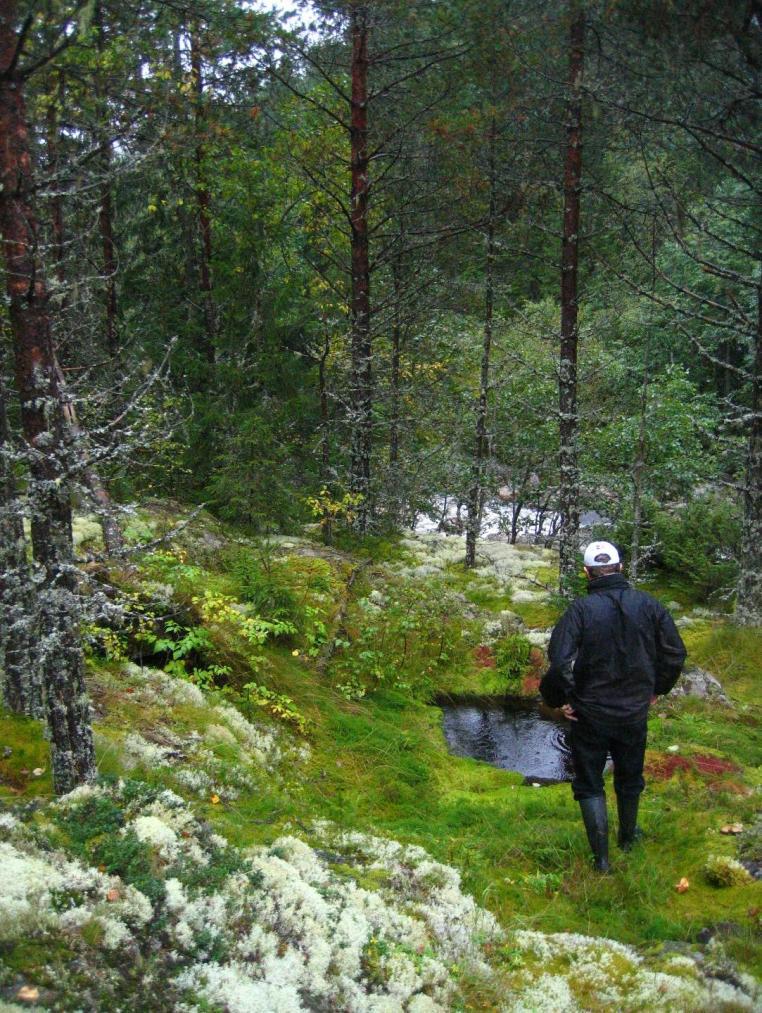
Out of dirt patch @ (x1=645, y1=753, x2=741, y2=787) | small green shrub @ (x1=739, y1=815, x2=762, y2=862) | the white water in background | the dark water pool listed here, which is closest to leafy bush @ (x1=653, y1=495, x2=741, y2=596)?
the dark water pool

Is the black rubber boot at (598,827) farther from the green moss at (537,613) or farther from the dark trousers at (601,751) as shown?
the green moss at (537,613)

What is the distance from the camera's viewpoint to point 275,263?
15.6 metres

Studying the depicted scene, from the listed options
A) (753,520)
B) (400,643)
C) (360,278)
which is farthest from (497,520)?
(400,643)

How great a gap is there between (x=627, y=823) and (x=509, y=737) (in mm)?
3625

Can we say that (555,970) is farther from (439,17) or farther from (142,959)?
(439,17)

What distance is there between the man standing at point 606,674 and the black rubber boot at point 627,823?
145 mm

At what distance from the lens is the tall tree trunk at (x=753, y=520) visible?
1040 cm

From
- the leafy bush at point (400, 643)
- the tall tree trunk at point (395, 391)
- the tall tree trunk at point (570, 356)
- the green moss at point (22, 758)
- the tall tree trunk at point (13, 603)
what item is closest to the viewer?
the green moss at point (22, 758)

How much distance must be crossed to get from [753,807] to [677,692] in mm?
2876

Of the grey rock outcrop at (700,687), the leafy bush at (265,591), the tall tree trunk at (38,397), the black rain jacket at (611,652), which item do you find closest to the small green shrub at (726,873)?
the black rain jacket at (611,652)

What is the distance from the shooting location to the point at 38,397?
13.5 ft

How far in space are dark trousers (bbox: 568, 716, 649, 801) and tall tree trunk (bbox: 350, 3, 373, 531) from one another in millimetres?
7917

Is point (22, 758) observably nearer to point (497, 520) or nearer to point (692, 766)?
point (692, 766)

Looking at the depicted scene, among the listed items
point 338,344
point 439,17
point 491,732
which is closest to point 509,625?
point 491,732
